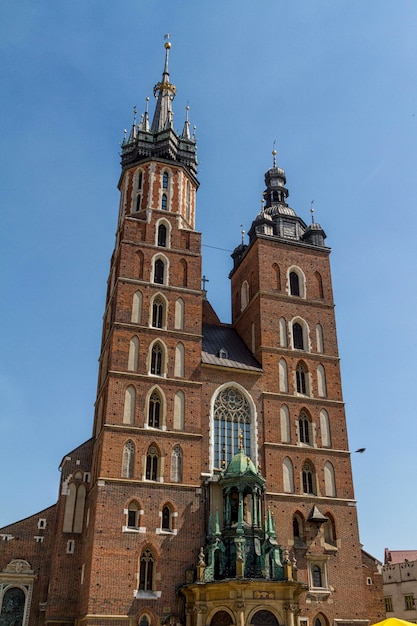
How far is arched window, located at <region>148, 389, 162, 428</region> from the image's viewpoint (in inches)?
1228

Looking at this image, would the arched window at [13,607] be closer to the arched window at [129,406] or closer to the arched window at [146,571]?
the arched window at [146,571]

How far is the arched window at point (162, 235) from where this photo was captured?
36531mm

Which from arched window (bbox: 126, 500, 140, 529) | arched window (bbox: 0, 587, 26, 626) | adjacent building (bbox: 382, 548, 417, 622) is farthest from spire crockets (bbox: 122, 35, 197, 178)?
adjacent building (bbox: 382, 548, 417, 622)

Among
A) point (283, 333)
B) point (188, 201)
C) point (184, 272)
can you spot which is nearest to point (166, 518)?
point (283, 333)

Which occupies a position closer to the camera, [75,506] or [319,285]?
[75,506]

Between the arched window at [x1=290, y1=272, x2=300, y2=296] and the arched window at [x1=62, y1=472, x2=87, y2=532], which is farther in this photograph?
the arched window at [x1=290, y1=272, x2=300, y2=296]

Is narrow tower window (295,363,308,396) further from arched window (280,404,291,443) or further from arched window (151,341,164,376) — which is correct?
arched window (151,341,164,376)

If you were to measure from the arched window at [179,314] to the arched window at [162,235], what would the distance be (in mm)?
3746

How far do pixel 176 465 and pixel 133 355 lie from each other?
5965mm

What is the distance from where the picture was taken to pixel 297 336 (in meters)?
36.7

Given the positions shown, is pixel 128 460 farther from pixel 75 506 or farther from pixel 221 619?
pixel 221 619

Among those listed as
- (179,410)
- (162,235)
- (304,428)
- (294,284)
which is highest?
(162,235)

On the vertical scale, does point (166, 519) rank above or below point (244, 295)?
below

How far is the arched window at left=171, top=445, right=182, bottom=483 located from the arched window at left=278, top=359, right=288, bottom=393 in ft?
22.9
